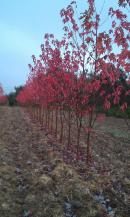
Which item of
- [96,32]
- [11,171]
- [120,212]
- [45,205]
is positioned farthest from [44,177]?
[96,32]

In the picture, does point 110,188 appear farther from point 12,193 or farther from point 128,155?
point 128,155

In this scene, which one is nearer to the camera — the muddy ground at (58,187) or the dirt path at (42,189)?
the dirt path at (42,189)

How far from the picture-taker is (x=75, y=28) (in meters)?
12.9

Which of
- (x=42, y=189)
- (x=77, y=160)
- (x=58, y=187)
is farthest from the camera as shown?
(x=77, y=160)

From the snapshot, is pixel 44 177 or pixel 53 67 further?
pixel 53 67

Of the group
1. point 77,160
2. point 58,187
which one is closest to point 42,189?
point 58,187

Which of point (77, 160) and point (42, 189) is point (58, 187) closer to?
point (42, 189)

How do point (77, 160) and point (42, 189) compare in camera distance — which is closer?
point (42, 189)

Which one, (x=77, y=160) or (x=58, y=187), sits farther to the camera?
(x=77, y=160)

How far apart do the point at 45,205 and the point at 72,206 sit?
1.98ft

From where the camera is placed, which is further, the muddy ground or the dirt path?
the muddy ground

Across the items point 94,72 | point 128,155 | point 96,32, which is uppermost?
point 96,32

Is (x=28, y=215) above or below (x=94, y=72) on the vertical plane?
below

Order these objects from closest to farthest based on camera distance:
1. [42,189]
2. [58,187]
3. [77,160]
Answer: [42,189]
[58,187]
[77,160]
